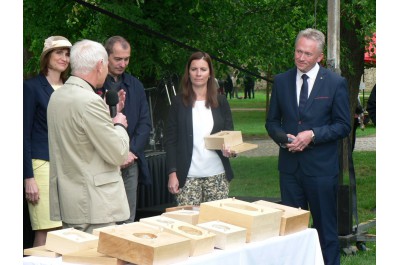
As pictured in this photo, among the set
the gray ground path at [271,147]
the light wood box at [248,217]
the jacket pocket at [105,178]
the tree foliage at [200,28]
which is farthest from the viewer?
the gray ground path at [271,147]

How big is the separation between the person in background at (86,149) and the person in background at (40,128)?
967mm

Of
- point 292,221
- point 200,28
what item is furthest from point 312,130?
point 200,28

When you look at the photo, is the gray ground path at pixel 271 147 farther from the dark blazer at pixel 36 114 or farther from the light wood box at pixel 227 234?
the light wood box at pixel 227 234

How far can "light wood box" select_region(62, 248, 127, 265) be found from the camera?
3.80 m

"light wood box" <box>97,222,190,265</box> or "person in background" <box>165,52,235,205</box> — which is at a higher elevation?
"person in background" <box>165,52,235,205</box>

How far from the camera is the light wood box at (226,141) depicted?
584 cm

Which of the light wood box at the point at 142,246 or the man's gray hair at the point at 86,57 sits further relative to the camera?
the man's gray hair at the point at 86,57

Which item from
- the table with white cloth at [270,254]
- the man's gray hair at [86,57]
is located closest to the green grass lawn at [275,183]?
the table with white cloth at [270,254]

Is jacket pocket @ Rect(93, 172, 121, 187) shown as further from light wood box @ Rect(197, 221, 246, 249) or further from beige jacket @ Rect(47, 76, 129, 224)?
light wood box @ Rect(197, 221, 246, 249)

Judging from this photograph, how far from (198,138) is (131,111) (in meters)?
0.53

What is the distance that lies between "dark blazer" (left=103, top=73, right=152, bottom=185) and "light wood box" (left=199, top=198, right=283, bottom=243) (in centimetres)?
136

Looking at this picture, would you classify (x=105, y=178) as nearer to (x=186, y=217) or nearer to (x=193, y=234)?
(x=186, y=217)

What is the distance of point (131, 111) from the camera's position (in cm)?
598

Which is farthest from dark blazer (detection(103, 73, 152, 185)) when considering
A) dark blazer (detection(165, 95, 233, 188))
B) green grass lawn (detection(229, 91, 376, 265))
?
green grass lawn (detection(229, 91, 376, 265))
